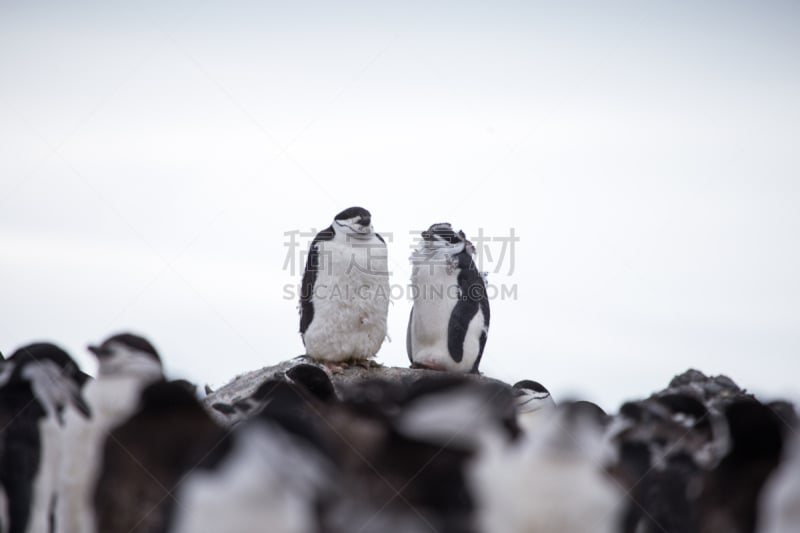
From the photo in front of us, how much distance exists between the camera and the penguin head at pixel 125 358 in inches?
225

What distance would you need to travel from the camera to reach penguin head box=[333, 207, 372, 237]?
33.2 ft

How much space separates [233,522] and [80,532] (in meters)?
1.98

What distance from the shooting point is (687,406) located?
6.31 m

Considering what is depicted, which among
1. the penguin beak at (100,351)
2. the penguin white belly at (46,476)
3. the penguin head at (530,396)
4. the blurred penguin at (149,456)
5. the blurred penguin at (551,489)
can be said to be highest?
the penguin beak at (100,351)

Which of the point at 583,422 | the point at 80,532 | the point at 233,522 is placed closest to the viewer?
the point at 233,522

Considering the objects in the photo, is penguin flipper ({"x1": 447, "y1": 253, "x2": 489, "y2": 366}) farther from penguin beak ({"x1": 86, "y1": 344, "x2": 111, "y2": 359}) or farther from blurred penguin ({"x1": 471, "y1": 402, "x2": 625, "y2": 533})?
blurred penguin ({"x1": 471, "y1": 402, "x2": 625, "y2": 533})

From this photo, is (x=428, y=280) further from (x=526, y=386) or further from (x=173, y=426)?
(x=173, y=426)

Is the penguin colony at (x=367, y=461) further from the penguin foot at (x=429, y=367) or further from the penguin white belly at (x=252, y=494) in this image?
the penguin foot at (x=429, y=367)

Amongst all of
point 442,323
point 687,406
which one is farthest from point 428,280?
point 687,406

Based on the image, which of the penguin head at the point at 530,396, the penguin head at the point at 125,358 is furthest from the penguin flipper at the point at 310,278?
the penguin head at the point at 125,358

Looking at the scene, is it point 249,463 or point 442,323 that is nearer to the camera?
point 249,463

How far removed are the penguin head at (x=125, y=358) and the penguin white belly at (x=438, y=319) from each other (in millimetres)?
5068

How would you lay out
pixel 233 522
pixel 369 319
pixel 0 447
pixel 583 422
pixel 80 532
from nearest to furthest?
1. pixel 233 522
2. pixel 583 422
3. pixel 80 532
4. pixel 0 447
5. pixel 369 319

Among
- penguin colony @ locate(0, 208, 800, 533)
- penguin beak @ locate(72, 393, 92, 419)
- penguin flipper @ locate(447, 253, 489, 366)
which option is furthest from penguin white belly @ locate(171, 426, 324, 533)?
penguin flipper @ locate(447, 253, 489, 366)
